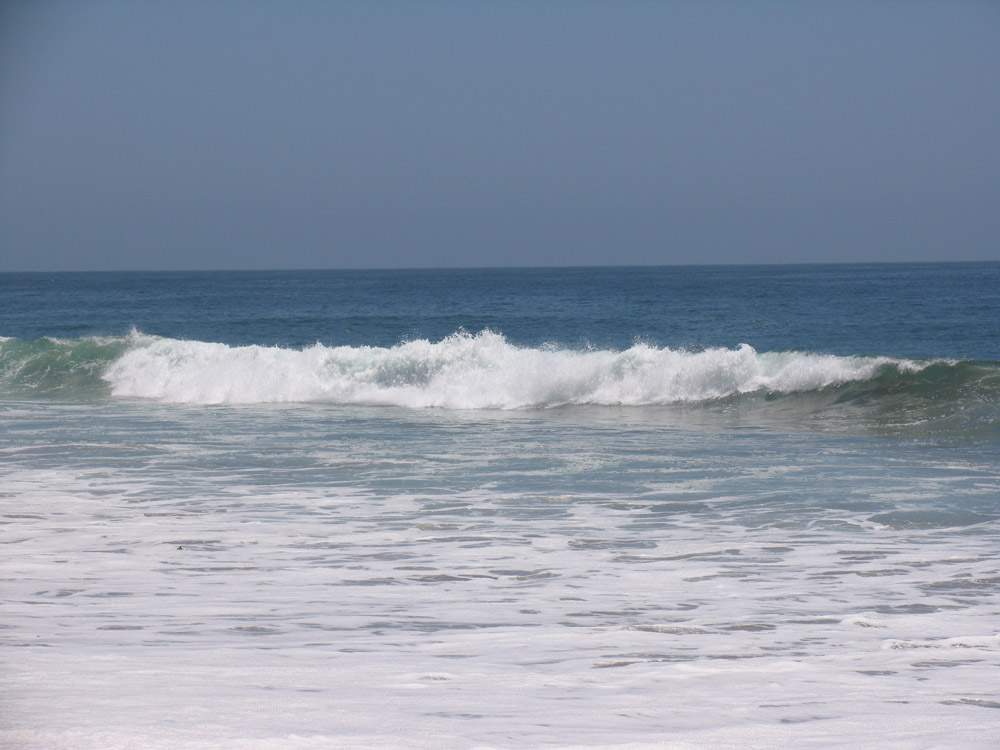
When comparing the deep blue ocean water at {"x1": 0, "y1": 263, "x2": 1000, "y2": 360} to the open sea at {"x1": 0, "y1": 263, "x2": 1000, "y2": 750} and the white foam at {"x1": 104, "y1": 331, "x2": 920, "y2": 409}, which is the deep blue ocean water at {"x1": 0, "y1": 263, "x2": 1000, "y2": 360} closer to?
the white foam at {"x1": 104, "y1": 331, "x2": 920, "y2": 409}

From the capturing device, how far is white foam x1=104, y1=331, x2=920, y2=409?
19969 millimetres

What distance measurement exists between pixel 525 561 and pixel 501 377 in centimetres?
1350

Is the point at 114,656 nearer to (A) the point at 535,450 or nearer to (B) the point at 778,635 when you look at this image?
(B) the point at 778,635

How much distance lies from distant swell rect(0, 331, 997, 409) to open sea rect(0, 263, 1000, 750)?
10 cm

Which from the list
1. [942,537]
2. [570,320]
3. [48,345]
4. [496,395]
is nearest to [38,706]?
[942,537]

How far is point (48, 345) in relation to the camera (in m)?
28.7

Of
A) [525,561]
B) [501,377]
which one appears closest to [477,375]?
[501,377]

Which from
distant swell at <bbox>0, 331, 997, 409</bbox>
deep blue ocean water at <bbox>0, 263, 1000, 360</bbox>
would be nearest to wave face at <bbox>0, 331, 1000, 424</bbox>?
distant swell at <bbox>0, 331, 997, 409</bbox>

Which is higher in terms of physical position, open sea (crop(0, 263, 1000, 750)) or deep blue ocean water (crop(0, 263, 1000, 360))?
deep blue ocean water (crop(0, 263, 1000, 360))

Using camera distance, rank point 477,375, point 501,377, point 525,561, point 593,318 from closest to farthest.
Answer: point 525,561 < point 501,377 < point 477,375 < point 593,318

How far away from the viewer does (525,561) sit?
795 cm

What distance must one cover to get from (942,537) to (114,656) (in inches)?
238

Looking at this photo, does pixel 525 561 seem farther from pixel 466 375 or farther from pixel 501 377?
pixel 466 375

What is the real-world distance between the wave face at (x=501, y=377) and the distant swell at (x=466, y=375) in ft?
0.08
